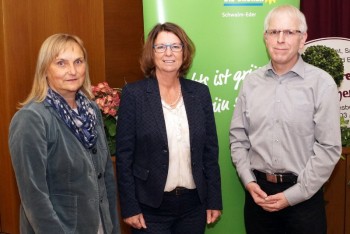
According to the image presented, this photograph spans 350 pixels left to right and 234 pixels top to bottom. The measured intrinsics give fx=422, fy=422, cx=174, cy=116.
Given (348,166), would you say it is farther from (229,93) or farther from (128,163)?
(128,163)

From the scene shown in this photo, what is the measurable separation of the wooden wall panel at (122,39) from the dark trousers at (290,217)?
4.98 ft

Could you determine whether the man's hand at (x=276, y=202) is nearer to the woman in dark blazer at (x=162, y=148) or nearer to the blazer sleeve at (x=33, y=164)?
the woman in dark blazer at (x=162, y=148)

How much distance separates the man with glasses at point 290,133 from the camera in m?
2.03

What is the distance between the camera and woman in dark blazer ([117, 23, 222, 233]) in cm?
201

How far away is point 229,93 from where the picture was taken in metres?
2.62

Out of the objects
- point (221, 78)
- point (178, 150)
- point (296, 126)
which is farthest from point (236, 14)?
point (178, 150)

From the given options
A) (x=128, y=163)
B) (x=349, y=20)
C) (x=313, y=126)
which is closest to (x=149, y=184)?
(x=128, y=163)

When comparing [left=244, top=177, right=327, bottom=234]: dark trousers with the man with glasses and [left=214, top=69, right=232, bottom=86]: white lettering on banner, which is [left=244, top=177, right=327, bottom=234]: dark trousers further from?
[left=214, top=69, right=232, bottom=86]: white lettering on banner

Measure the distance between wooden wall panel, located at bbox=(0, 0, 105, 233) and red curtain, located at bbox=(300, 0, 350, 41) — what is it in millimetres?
1835

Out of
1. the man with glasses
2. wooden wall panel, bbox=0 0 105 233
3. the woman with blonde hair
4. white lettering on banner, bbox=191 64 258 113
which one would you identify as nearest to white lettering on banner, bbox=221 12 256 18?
white lettering on banner, bbox=191 64 258 113

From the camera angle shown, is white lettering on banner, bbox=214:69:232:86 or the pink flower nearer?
the pink flower

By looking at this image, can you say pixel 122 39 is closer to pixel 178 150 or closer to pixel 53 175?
pixel 178 150

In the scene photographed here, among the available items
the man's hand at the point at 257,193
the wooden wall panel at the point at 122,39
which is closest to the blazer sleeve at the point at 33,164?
the man's hand at the point at 257,193

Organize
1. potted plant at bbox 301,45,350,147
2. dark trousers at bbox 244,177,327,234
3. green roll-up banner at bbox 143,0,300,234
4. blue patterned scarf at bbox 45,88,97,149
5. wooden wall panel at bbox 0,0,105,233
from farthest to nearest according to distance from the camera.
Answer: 1. potted plant at bbox 301,45,350,147
2. green roll-up banner at bbox 143,0,300,234
3. wooden wall panel at bbox 0,0,105,233
4. dark trousers at bbox 244,177,327,234
5. blue patterned scarf at bbox 45,88,97,149
